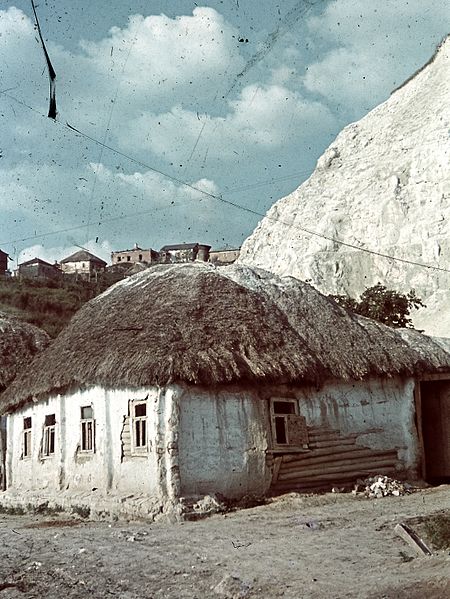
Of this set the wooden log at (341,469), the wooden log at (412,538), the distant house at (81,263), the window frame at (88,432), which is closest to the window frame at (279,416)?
the wooden log at (341,469)

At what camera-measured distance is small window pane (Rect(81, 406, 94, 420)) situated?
47.4ft

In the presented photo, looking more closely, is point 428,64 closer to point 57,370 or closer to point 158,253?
point 158,253

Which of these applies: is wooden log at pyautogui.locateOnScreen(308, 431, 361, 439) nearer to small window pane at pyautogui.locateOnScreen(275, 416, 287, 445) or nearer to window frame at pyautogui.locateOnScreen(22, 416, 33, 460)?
small window pane at pyautogui.locateOnScreen(275, 416, 287, 445)

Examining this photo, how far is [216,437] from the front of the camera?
42.8 feet

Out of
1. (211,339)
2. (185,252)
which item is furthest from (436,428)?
(185,252)

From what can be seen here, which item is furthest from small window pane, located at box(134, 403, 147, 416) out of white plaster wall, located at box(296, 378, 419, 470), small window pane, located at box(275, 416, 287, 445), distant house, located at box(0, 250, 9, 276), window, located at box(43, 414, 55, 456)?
distant house, located at box(0, 250, 9, 276)

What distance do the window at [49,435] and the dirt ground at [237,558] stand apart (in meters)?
3.34

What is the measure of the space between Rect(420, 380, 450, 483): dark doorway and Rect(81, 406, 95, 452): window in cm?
770

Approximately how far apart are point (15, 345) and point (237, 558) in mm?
14314

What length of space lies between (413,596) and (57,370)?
10.1 m

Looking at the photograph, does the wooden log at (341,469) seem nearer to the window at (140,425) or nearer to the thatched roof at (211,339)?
the thatched roof at (211,339)

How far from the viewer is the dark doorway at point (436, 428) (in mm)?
16719

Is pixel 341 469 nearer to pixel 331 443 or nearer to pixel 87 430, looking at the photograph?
pixel 331 443

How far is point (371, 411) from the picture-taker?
15.1 meters
